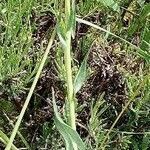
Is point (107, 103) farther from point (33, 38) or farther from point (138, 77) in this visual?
point (33, 38)

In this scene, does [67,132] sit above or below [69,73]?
below

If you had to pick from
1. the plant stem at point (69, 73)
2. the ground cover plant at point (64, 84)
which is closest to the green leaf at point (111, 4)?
the ground cover plant at point (64, 84)

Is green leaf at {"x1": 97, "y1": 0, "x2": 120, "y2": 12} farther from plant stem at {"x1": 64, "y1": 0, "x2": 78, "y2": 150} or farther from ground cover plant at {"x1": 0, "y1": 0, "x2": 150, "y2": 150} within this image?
plant stem at {"x1": 64, "y1": 0, "x2": 78, "y2": 150}

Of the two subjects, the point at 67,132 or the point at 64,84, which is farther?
the point at 64,84

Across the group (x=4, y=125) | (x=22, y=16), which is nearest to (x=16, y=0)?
(x=22, y=16)

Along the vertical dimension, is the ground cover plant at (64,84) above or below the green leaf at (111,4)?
below

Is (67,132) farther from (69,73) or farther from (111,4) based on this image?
(111,4)

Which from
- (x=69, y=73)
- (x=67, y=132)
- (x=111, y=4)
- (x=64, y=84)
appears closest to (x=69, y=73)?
(x=69, y=73)

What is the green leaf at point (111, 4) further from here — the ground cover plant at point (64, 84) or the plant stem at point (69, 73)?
the plant stem at point (69, 73)

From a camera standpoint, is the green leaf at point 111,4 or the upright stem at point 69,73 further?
the green leaf at point 111,4

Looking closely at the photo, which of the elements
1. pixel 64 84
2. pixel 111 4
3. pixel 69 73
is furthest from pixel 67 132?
pixel 111 4

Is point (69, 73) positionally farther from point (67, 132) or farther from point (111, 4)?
point (111, 4)
